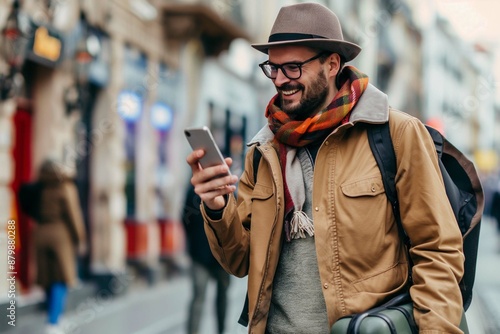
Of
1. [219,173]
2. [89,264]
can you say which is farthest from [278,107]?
[89,264]

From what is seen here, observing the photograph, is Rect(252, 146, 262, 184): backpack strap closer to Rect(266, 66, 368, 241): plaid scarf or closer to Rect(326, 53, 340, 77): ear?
Rect(266, 66, 368, 241): plaid scarf

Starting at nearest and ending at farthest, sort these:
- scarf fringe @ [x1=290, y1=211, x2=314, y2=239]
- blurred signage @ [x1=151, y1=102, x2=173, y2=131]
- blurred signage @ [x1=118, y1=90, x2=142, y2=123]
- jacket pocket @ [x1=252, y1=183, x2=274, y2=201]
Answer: scarf fringe @ [x1=290, y1=211, x2=314, y2=239] < jacket pocket @ [x1=252, y1=183, x2=274, y2=201] < blurred signage @ [x1=118, y1=90, x2=142, y2=123] < blurred signage @ [x1=151, y1=102, x2=173, y2=131]

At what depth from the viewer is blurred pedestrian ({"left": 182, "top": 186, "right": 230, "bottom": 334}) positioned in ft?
24.7

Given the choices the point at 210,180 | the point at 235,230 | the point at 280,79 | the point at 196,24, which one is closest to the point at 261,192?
the point at 235,230

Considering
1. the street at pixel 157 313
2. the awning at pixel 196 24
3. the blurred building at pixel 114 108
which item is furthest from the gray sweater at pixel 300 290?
the awning at pixel 196 24

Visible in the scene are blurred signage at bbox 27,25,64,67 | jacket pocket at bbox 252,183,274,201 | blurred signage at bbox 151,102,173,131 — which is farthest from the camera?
blurred signage at bbox 151,102,173,131

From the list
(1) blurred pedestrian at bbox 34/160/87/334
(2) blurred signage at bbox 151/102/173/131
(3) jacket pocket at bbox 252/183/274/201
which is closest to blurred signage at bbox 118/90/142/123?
(2) blurred signage at bbox 151/102/173/131

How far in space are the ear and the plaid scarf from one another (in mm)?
59

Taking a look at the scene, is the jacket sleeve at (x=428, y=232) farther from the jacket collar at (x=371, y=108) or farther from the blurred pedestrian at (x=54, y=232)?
the blurred pedestrian at (x=54, y=232)

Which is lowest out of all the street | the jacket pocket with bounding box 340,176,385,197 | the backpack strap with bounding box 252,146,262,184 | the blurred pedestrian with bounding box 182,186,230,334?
the street

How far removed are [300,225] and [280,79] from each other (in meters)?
0.49

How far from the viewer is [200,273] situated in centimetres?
765

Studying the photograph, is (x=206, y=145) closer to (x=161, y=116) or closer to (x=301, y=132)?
(x=301, y=132)

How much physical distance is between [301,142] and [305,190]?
0.53 feet
